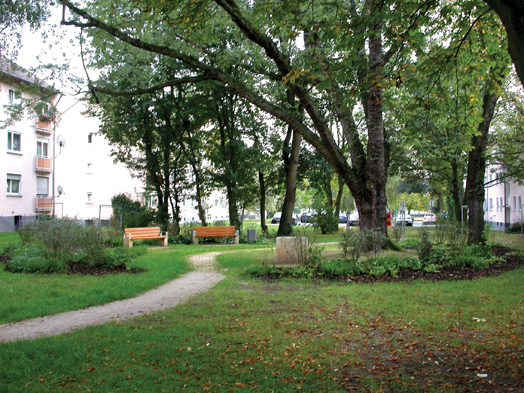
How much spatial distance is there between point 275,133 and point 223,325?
21.1 metres

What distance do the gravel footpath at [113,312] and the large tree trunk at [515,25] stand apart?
6.04 m

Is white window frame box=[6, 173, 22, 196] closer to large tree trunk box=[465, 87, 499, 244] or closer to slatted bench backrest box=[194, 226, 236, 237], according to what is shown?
slatted bench backrest box=[194, 226, 236, 237]

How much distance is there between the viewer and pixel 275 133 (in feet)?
87.9

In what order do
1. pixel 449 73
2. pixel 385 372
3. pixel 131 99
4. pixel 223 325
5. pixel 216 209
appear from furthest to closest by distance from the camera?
pixel 216 209, pixel 131 99, pixel 449 73, pixel 223 325, pixel 385 372

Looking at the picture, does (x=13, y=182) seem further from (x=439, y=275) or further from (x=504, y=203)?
(x=504, y=203)

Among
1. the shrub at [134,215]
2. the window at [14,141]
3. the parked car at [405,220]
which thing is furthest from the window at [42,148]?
the parked car at [405,220]

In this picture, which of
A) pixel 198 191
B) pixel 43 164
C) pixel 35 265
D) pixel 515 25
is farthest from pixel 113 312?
pixel 43 164

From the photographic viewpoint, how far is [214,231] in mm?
23203

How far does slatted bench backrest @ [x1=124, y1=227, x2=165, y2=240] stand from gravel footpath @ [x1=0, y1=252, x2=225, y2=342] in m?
Answer: 9.07

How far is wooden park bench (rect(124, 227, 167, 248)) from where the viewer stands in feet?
64.0

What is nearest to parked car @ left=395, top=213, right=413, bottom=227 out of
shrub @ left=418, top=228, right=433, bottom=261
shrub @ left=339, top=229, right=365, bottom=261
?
shrub @ left=418, top=228, right=433, bottom=261

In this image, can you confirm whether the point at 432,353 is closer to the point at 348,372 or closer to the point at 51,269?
the point at 348,372

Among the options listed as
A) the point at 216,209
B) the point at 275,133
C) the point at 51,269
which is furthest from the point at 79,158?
the point at 51,269

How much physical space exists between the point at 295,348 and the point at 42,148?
126ft
